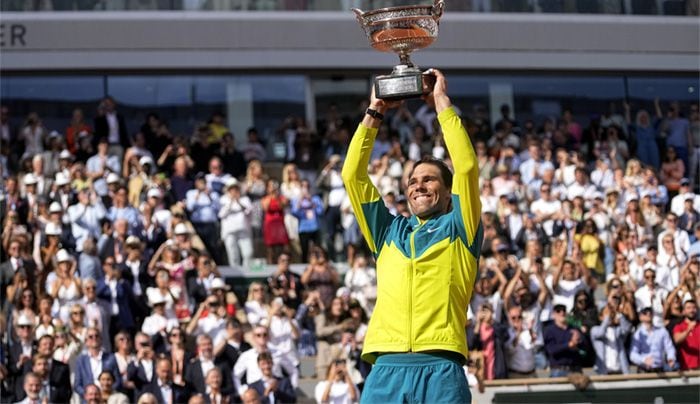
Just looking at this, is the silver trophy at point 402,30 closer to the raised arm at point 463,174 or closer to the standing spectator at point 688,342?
the raised arm at point 463,174

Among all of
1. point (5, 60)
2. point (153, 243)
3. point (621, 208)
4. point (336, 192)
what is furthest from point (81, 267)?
point (5, 60)

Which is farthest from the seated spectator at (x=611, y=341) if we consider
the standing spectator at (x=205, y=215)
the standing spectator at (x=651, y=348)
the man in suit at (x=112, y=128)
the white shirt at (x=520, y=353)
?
the man in suit at (x=112, y=128)

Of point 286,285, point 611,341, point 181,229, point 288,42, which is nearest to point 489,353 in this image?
point 611,341

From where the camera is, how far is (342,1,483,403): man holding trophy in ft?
21.1

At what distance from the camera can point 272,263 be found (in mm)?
19172

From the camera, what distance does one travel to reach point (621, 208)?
64.7ft

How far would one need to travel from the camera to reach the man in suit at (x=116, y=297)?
1565 cm

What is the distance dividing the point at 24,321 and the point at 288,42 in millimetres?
11565

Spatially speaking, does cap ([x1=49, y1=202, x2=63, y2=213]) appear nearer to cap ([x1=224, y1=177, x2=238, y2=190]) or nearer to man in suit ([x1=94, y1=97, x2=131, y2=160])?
cap ([x1=224, y1=177, x2=238, y2=190])

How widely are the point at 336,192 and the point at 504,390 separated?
5.72 metres

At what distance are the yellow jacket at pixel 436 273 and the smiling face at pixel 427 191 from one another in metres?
0.06

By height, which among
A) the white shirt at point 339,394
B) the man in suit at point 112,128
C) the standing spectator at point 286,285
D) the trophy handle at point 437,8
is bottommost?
the white shirt at point 339,394

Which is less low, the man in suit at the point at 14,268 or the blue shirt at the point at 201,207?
the blue shirt at the point at 201,207

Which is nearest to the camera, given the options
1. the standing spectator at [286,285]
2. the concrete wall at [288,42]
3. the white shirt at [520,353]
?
the white shirt at [520,353]
